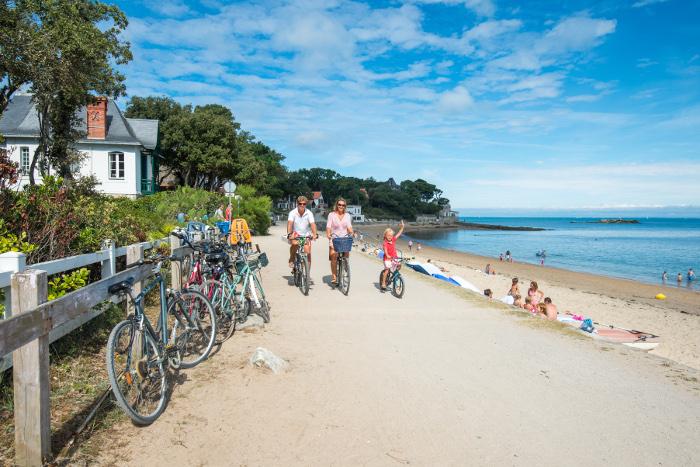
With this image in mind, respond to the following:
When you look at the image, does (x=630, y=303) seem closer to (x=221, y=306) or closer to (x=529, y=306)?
(x=529, y=306)

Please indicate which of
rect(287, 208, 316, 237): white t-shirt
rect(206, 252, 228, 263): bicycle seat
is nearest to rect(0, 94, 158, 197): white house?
rect(287, 208, 316, 237): white t-shirt

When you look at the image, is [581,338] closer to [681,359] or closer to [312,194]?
[681,359]

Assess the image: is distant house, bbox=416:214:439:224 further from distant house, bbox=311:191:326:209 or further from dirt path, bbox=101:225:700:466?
dirt path, bbox=101:225:700:466

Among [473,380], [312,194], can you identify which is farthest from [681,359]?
[312,194]

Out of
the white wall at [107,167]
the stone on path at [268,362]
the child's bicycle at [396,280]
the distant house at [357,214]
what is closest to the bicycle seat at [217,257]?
the stone on path at [268,362]

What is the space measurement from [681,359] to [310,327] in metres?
9.62

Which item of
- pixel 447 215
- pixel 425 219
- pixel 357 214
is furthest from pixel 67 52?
pixel 447 215

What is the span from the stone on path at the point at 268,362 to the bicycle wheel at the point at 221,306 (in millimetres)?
1017

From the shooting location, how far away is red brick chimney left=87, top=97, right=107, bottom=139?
98.8ft

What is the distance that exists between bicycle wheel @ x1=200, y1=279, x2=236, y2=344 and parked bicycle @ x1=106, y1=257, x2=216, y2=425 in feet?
3.42

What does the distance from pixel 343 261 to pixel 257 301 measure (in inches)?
125

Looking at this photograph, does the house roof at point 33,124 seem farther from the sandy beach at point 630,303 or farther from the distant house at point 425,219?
the distant house at point 425,219

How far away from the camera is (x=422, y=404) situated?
4352 mm

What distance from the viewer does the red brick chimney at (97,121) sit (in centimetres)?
3011
